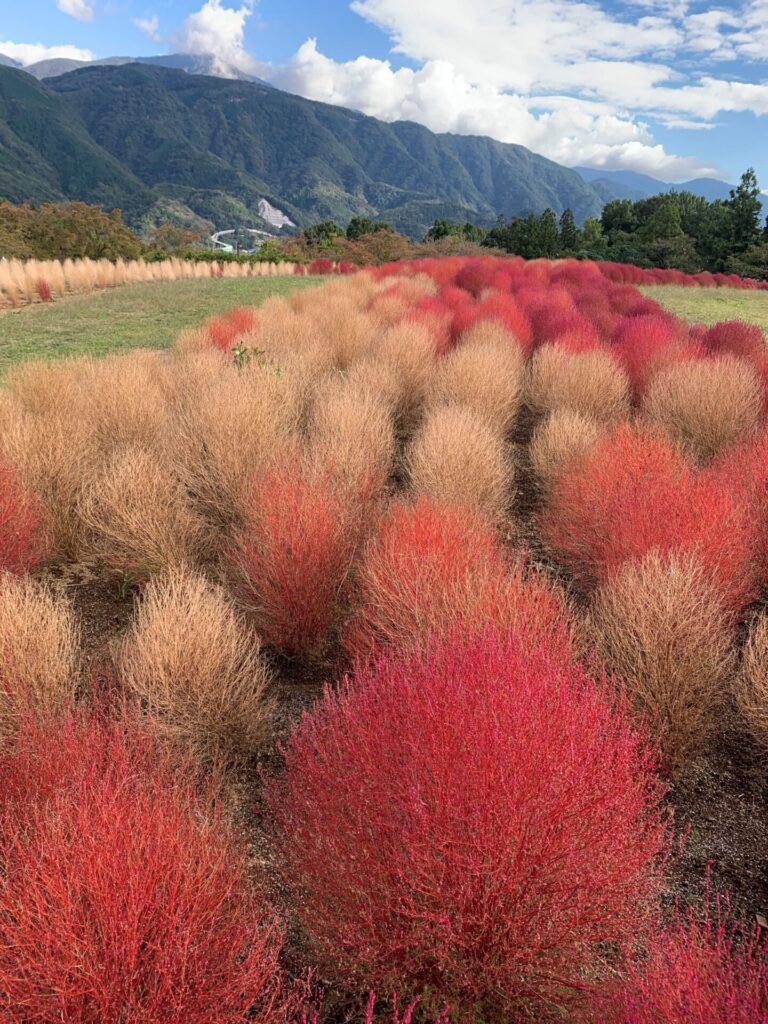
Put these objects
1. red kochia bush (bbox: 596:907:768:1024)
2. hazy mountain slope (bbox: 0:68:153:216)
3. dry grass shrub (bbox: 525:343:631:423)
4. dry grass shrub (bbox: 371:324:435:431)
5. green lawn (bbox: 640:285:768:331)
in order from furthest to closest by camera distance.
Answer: hazy mountain slope (bbox: 0:68:153:216) < green lawn (bbox: 640:285:768:331) < dry grass shrub (bbox: 371:324:435:431) < dry grass shrub (bbox: 525:343:631:423) < red kochia bush (bbox: 596:907:768:1024)

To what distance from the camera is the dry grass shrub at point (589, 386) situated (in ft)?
23.8

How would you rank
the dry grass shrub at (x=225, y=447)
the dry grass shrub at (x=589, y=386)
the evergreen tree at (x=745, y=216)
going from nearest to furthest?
the dry grass shrub at (x=225, y=447), the dry grass shrub at (x=589, y=386), the evergreen tree at (x=745, y=216)

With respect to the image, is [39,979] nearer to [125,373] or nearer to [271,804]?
[271,804]

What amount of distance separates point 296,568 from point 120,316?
1537cm

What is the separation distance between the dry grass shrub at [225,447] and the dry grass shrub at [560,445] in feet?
8.21

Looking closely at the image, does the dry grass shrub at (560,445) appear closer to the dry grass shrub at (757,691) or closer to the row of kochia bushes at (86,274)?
the dry grass shrub at (757,691)

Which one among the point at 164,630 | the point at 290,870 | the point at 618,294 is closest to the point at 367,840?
the point at 290,870

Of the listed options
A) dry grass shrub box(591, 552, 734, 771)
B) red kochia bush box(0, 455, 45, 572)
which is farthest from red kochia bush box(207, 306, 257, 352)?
dry grass shrub box(591, 552, 734, 771)

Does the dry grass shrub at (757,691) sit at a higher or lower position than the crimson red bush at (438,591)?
lower

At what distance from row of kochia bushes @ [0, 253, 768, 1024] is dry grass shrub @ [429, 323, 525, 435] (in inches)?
6.3

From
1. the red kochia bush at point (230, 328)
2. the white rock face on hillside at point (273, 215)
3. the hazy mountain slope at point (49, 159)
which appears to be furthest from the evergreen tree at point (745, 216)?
the white rock face on hillside at point (273, 215)

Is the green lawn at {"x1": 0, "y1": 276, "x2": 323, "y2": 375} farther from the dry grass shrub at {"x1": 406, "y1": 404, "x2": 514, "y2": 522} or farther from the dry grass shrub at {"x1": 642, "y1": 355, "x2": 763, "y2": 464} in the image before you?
the dry grass shrub at {"x1": 642, "y1": 355, "x2": 763, "y2": 464}

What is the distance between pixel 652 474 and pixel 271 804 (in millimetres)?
3398

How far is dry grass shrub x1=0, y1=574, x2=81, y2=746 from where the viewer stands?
2.75 m
